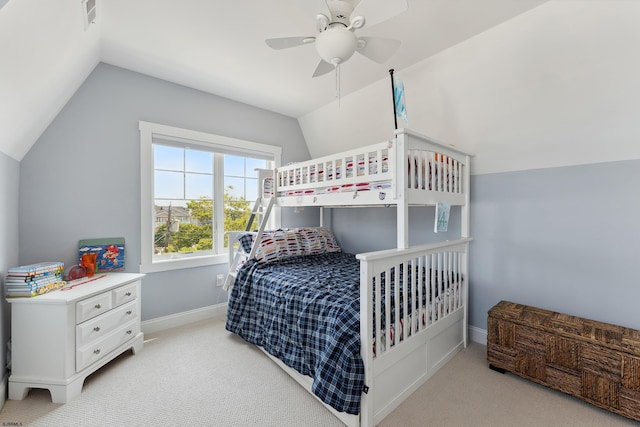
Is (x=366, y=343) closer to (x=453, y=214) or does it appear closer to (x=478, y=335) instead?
(x=478, y=335)

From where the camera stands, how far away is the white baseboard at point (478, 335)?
8.02 ft

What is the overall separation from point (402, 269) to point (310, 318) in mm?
738

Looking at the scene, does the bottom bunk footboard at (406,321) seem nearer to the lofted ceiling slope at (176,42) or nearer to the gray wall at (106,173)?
the lofted ceiling slope at (176,42)

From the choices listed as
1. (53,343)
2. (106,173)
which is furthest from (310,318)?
(106,173)

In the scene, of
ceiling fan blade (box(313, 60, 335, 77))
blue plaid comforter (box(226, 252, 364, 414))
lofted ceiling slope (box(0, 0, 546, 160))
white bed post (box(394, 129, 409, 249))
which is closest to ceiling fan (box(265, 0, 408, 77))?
lofted ceiling slope (box(0, 0, 546, 160))

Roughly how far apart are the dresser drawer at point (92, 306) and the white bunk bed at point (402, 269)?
4.33ft

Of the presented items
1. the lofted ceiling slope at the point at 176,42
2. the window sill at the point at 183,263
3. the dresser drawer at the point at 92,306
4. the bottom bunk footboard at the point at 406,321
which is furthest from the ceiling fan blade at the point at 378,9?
the window sill at the point at 183,263

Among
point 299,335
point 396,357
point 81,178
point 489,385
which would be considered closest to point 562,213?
point 489,385

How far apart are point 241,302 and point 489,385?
204 centimetres

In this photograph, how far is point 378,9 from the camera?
1361 millimetres

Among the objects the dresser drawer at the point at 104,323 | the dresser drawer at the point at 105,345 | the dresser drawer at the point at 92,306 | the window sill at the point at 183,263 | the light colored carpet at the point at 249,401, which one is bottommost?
the light colored carpet at the point at 249,401

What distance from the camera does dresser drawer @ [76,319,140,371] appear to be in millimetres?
1786

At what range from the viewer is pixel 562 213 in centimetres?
204

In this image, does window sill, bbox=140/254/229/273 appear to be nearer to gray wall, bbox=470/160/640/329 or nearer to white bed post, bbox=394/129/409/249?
white bed post, bbox=394/129/409/249
